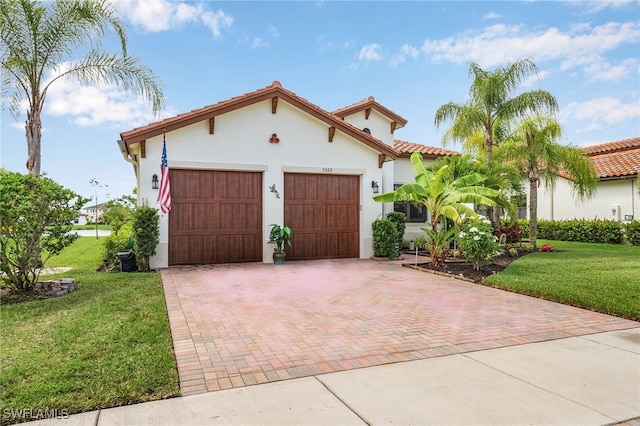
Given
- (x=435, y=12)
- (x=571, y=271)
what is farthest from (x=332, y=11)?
(x=571, y=271)

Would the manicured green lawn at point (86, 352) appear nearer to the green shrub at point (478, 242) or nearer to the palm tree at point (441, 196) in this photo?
the palm tree at point (441, 196)

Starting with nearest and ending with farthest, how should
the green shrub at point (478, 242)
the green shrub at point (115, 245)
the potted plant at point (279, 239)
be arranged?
the green shrub at point (478, 242) < the green shrub at point (115, 245) < the potted plant at point (279, 239)

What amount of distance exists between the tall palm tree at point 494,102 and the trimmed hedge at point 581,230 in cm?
765

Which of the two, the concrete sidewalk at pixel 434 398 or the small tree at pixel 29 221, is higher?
the small tree at pixel 29 221

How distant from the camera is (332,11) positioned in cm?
1473

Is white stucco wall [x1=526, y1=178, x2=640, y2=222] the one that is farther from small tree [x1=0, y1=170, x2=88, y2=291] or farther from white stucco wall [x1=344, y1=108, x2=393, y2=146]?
small tree [x1=0, y1=170, x2=88, y2=291]

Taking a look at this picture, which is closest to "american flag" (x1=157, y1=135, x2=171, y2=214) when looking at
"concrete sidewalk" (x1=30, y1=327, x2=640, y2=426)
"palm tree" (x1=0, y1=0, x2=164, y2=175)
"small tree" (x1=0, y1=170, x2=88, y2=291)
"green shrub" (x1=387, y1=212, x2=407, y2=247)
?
"small tree" (x1=0, y1=170, x2=88, y2=291)

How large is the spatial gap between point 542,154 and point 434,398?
15.2 metres

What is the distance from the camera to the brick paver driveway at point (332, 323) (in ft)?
15.1

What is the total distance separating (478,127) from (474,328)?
1237cm

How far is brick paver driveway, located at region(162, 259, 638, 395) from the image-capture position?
4.60 metres

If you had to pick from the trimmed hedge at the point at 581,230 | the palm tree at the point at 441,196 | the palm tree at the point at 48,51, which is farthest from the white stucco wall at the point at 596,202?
the palm tree at the point at 48,51

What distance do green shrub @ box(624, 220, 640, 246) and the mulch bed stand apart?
29.7ft

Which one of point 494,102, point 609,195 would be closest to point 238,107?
point 494,102
